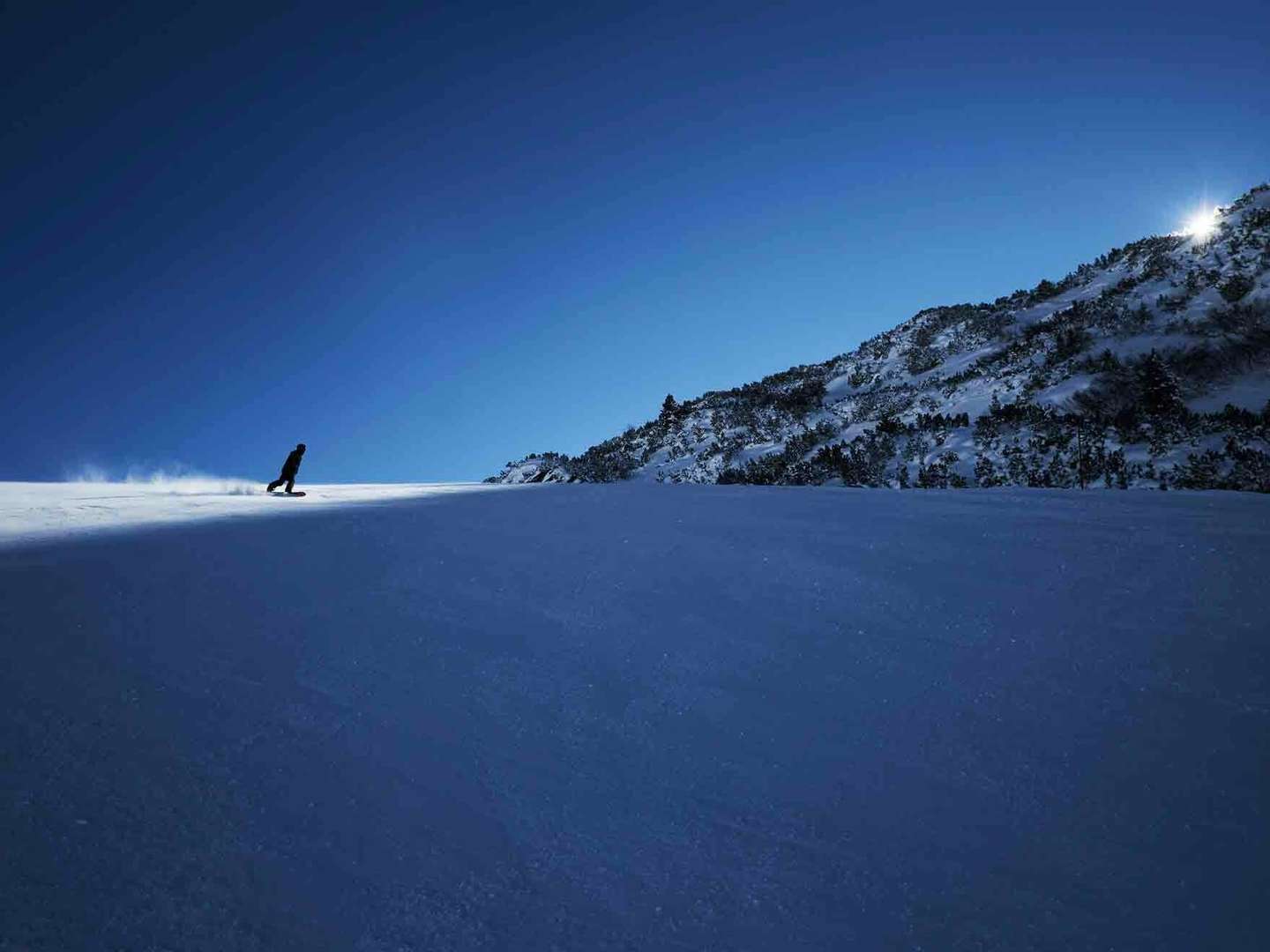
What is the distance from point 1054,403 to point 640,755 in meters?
14.5

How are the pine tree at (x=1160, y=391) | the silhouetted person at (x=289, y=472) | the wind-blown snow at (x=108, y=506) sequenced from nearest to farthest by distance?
1. the wind-blown snow at (x=108, y=506)
2. the silhouetted person at (x=289, y=472)
3. the pine tree at (x=1160, y=391)

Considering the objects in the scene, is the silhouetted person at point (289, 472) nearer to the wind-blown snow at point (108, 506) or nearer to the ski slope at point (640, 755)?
the wind-blown snow at point (108, 506)

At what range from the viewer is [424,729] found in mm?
1838

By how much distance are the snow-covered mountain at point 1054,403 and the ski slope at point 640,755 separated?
8.50 meters

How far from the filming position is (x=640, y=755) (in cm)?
177

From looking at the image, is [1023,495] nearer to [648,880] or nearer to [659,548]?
[659,548]

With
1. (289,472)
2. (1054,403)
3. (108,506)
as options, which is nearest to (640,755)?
(108,506)

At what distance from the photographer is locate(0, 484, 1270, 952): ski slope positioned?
4.14 ft

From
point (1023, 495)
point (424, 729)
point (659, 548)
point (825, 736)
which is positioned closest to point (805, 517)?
point (659, 548)

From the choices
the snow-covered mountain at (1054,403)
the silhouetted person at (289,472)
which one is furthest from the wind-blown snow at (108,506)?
the snow-covered mountain at (1054,403)

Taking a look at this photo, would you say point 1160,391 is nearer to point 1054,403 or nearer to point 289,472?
point 1054,403

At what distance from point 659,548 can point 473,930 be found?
2706mm

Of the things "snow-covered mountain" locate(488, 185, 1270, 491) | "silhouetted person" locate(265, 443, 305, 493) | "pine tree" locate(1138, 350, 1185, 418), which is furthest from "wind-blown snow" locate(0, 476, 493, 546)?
"pine tree" locate(1138, 350, 1185, 418)

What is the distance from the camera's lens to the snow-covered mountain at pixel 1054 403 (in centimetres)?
1025
